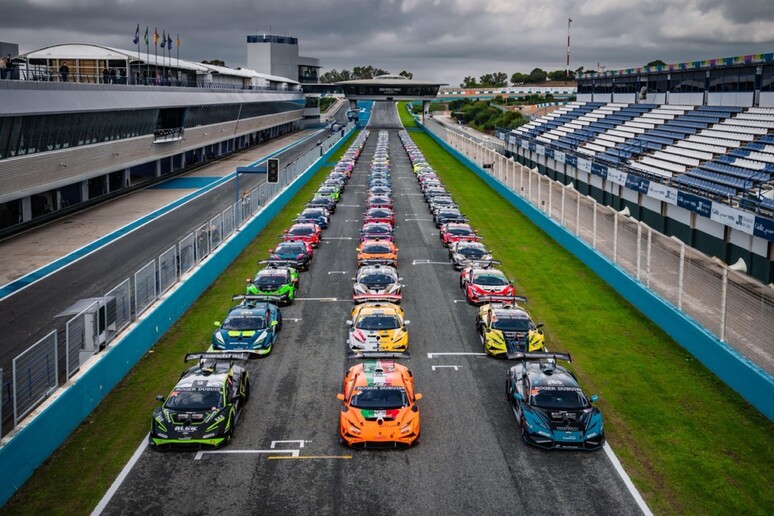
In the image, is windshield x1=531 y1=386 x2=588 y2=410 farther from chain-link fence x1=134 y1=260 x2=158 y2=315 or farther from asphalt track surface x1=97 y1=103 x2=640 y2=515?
chain-link fence x1=134 y1=260 x2=158 y2=315

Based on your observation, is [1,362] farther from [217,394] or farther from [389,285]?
[389,285]

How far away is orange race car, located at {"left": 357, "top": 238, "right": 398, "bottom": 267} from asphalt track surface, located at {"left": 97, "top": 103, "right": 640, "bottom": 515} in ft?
27.3

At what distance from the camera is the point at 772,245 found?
27.1 metres

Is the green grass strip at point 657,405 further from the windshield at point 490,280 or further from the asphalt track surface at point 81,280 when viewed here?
the asphalt track surface at point 81,280

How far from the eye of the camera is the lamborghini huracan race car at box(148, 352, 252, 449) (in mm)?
15367

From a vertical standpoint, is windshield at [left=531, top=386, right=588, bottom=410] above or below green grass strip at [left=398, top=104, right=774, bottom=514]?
above

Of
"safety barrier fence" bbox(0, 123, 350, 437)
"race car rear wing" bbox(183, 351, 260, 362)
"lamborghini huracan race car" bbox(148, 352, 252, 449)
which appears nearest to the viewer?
"safety barrier fence" bbox(0, 123, 350, 437)

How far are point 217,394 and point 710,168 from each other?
106 ft

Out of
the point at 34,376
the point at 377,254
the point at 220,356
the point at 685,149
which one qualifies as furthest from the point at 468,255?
the point at 685,149

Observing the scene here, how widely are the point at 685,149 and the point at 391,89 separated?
11669 centimetres

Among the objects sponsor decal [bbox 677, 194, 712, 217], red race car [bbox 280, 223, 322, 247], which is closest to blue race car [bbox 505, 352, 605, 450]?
sponsor decal [bbox 677, 194, 712, 217]

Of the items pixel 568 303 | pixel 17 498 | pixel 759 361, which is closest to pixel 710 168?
pixel 568 303

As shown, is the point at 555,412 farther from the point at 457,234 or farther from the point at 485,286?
the point at 457,234

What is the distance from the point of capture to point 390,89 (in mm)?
157875
